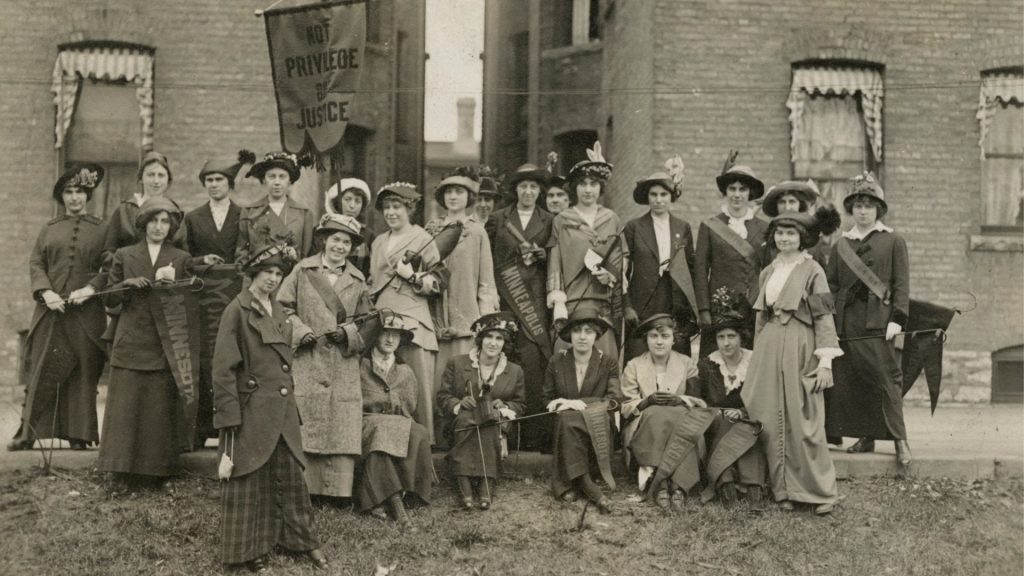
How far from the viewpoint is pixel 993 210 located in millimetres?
12172

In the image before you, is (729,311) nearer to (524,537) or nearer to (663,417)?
(663,417)

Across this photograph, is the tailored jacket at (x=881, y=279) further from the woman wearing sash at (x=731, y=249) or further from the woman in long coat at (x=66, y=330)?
the woman in long coat at (x=66, y=330)

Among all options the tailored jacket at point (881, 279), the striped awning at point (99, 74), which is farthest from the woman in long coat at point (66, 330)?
the tailored jacket at point (881, 279)

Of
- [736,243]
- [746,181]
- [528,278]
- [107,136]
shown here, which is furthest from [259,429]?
[107,136]

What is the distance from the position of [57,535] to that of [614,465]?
12.1 ft

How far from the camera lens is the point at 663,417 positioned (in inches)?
277

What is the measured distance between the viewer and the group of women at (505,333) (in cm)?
676

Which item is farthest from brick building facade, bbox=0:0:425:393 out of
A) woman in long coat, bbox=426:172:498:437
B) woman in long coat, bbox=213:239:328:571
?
woman in long coat, bbox=213:239:328:571

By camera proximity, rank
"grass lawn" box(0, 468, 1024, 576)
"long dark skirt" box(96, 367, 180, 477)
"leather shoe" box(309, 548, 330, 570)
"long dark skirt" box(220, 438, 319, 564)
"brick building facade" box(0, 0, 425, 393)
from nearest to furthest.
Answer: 1. "long dark skirt" box(220, 438, 319, 564)
2. "leather shoe" box(309, 548, 330, 570)
3. "grass lawn" box(0, 468, 1024, 576)
4. "long dark skirt" box(96, 367, 180, 477)
5. "brick building facade" box(0, 0, 425, 393)

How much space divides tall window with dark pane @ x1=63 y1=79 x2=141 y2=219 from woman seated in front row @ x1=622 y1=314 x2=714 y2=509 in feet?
23.4

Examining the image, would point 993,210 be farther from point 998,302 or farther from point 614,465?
point 614,465

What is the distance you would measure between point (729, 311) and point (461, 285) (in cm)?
193

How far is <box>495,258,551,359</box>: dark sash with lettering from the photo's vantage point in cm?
770

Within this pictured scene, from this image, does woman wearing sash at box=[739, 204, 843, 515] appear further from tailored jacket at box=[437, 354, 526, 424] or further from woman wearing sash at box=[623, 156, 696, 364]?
tailored jacket at box=[437, 354, 526, 424]
